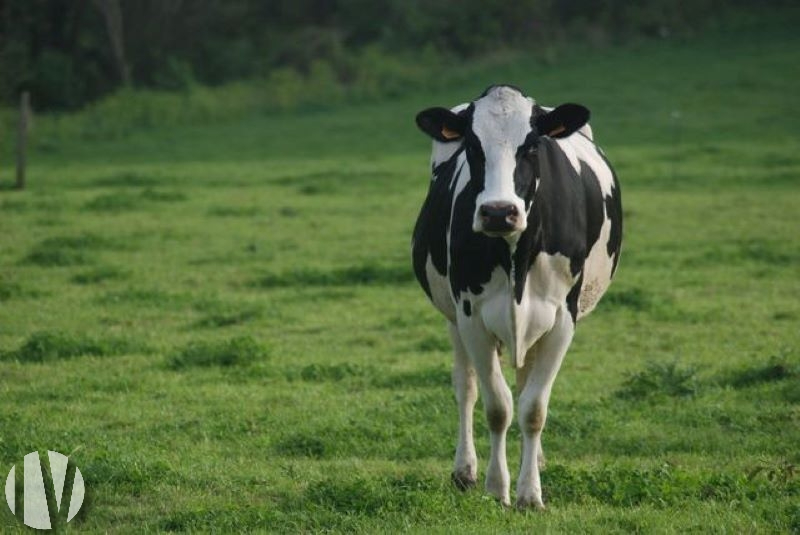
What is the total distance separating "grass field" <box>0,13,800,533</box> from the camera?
7.58m

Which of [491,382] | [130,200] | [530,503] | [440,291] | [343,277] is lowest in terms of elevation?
[130,200]

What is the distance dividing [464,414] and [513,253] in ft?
4.57

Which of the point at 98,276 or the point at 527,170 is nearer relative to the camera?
the point at 527,170

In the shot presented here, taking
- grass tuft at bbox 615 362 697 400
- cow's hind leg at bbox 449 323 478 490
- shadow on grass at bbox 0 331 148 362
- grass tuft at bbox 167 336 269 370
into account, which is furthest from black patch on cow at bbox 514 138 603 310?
shadow on grass at bbox 0 331 148 362

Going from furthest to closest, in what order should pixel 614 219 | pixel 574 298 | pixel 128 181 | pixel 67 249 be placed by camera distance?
1. pixel 128 181
2. pixel 67 249
3. pixel 614 219
4. pixel 574 298

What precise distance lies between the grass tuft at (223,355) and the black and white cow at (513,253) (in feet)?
12.1

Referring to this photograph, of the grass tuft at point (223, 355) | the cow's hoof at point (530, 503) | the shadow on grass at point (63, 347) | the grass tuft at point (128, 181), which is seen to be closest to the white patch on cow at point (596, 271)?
the cow's hoof at point (530, 503)

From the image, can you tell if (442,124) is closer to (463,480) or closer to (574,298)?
(574,298)

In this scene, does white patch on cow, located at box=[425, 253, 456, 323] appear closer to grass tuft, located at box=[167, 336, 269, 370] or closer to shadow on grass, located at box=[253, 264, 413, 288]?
grass tuft, located at box=[167, 336, 269, 370]

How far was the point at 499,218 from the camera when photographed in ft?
23.2

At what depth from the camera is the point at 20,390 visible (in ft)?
35.4

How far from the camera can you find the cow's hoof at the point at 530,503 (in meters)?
7.59

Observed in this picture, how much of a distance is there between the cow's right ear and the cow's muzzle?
102 centimetres

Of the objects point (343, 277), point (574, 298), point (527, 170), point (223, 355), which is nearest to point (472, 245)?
point (527, 170)
